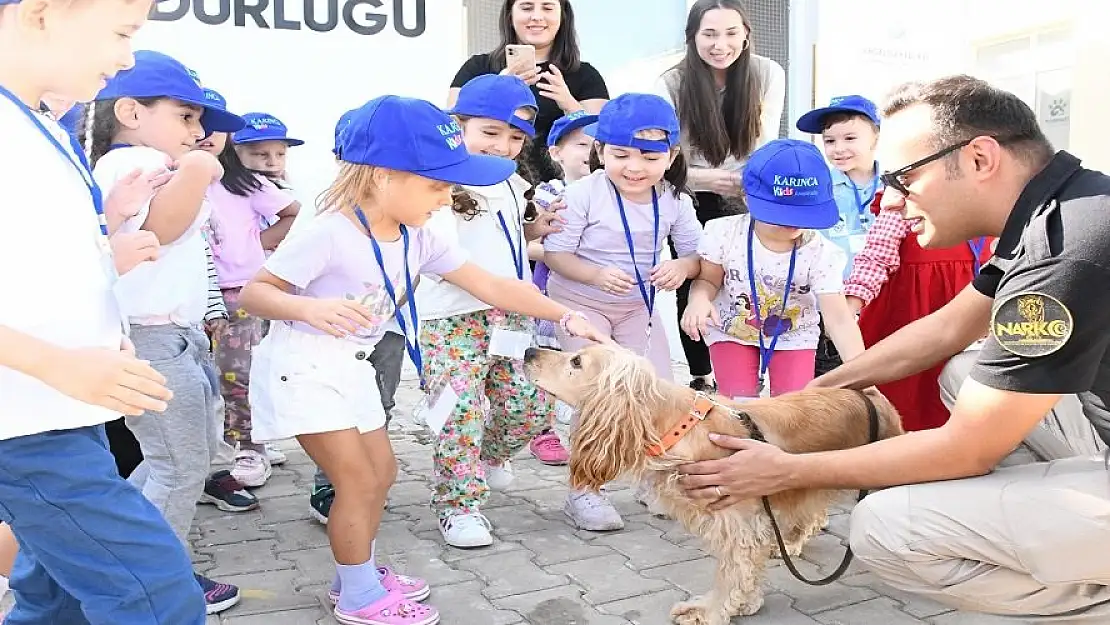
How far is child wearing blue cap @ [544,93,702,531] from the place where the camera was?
4.34m

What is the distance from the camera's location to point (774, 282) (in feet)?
14.0

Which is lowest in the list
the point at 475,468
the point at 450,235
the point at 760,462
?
the point at 475,468

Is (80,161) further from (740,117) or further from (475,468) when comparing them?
(740,117)

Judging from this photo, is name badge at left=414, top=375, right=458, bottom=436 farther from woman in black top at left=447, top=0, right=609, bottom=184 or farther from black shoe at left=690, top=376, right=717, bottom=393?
black shoe at left=690, top=376, right=717, bottom=393

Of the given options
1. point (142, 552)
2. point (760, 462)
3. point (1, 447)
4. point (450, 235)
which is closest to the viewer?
point (1, 447)

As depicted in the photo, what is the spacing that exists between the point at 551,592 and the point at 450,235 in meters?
1.44

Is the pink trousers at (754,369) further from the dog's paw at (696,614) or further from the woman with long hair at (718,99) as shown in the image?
the dog's paw at (696,614)

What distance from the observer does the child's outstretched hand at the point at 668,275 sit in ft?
14.1

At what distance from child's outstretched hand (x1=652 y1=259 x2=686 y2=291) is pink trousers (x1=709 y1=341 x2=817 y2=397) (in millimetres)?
385

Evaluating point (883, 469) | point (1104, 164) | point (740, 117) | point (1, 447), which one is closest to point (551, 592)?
point (883, 469)

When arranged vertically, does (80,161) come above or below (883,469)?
above

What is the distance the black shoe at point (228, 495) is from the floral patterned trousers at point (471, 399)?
38.6 inches

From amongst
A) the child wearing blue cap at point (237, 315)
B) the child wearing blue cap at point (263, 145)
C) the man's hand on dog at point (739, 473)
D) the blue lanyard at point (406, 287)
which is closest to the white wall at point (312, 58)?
the child wearing blue cap at point (263, 145)

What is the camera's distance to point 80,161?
2137 mm
